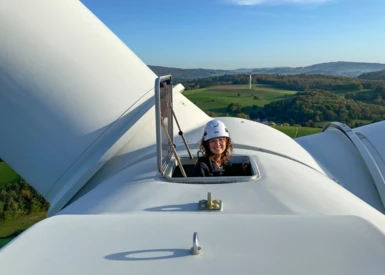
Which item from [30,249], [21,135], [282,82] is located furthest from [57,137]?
[282,82]

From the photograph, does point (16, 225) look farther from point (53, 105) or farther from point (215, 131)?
point (215, 131)

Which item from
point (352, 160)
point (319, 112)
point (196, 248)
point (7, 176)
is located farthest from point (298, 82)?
point (196, 248)

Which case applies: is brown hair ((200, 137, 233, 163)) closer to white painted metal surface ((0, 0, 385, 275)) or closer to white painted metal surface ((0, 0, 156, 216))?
white painted metal surface ((0, 0, 385, 275))

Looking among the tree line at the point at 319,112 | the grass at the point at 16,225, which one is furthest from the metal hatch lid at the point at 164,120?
the tree line at the point at 319,112

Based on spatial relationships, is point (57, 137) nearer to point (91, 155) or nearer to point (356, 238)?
point (91, 155)

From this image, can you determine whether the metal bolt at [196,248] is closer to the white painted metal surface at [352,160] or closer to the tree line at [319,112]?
the white painted metal surface at [352,160]

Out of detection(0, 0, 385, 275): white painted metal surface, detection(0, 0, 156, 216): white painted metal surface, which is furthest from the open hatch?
detection(0, 0, 156, 216): white painted metal surface
